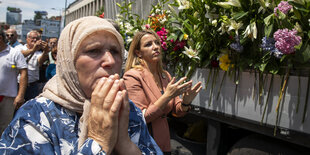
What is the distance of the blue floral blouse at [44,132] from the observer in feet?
3.73

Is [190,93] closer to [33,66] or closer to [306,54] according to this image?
[306,54]

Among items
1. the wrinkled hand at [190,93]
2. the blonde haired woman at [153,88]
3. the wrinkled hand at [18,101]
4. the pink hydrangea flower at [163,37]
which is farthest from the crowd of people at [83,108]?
the wrinkled hand at [18,101]

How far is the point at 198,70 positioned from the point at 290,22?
46.5 inches

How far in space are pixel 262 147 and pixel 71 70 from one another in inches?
76.2

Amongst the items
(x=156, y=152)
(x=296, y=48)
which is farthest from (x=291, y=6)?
(x=156, y=152)

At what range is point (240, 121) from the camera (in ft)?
8.39

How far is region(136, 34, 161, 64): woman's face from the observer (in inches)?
112

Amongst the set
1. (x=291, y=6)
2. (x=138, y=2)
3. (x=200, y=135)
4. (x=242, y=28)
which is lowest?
(x=200, y=135)

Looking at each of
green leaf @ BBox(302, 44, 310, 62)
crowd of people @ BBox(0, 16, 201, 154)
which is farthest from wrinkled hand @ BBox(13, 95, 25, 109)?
green leaf @ BBox(302, 44, 310, 62)

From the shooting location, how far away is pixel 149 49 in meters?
2.89

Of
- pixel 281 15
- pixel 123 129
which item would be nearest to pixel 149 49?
pixel 281 15

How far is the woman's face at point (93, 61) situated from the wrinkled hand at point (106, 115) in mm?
165

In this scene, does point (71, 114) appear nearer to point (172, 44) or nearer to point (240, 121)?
point (240, 121)

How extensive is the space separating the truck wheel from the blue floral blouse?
71.9 inches
